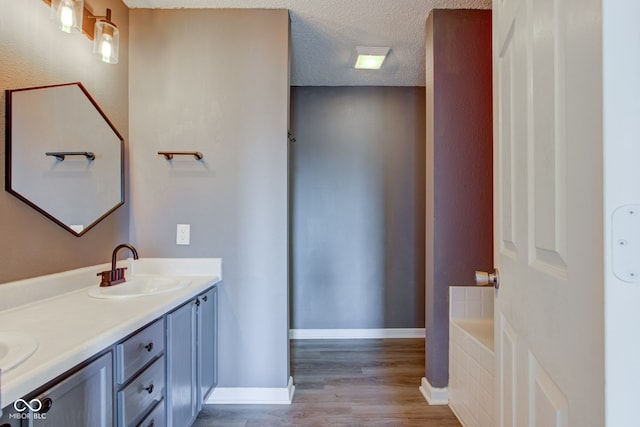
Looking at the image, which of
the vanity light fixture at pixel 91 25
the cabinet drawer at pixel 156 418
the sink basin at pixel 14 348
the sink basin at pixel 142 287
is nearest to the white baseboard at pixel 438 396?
the cabinet drawer at pixel 156 418

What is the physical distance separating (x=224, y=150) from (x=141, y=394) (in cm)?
136

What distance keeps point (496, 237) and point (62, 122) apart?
6.24ft

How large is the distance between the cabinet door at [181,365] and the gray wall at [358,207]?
5.09ft

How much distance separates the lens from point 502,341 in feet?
3.08

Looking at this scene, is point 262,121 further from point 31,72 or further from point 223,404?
point 223,404

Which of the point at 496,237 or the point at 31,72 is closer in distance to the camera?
the point at 496,237

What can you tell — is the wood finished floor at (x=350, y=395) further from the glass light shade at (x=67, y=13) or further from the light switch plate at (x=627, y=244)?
the glass light shade at (x=67, y=13)

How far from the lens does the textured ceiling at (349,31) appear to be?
196cm

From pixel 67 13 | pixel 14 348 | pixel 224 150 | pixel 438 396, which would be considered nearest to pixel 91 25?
pixel 67 13

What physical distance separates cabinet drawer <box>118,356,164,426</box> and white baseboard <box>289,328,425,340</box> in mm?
1895

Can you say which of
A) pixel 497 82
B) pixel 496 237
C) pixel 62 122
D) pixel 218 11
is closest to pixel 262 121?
pixel 218 11

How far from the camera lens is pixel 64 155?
148cm

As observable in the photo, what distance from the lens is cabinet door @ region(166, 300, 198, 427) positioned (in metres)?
1.36

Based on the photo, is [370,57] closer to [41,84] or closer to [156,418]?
[41,84]
